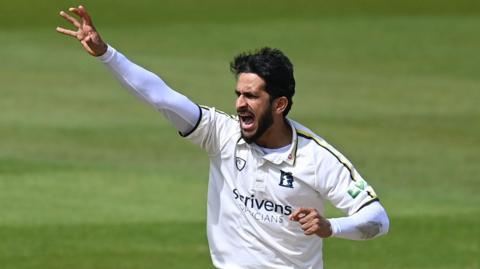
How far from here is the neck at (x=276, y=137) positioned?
8125 mm

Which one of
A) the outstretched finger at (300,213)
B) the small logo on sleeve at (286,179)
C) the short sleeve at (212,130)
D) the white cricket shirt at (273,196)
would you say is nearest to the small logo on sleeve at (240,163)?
the white cricket shirt at (273,196)

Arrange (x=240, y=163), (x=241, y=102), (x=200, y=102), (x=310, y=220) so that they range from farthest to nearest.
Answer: (x=200, y=102) → (x=240, y=163) → (x=241, y=102) → (x=310, y=220)

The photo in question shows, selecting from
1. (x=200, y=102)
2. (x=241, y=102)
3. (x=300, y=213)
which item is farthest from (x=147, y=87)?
(x=200, y=102)

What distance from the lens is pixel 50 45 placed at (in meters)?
29.6

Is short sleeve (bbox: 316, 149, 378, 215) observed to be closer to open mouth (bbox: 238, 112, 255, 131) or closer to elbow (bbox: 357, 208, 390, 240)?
elbow (bbox: 357, 208, 390, 240)

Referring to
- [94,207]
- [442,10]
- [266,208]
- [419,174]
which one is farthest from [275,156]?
[442,10]

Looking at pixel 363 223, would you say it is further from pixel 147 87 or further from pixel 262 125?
pixel 147 87

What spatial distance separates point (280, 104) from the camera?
8.10 m

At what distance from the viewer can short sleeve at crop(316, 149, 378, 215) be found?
7.95m

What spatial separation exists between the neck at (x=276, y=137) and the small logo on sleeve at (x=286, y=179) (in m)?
0.20

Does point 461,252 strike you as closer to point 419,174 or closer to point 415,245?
point 415,245

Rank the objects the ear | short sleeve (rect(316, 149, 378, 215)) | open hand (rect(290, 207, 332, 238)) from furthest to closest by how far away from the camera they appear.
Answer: the ear → short sleeve (rect(316, 149, 378, 215)) → open hand (rect(290, 207, 332, 238))

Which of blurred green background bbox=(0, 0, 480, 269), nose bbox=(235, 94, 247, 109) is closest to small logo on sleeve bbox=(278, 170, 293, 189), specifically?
nose bbox=(235, 94, 247, 109)

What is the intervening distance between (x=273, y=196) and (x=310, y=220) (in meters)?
0.66
